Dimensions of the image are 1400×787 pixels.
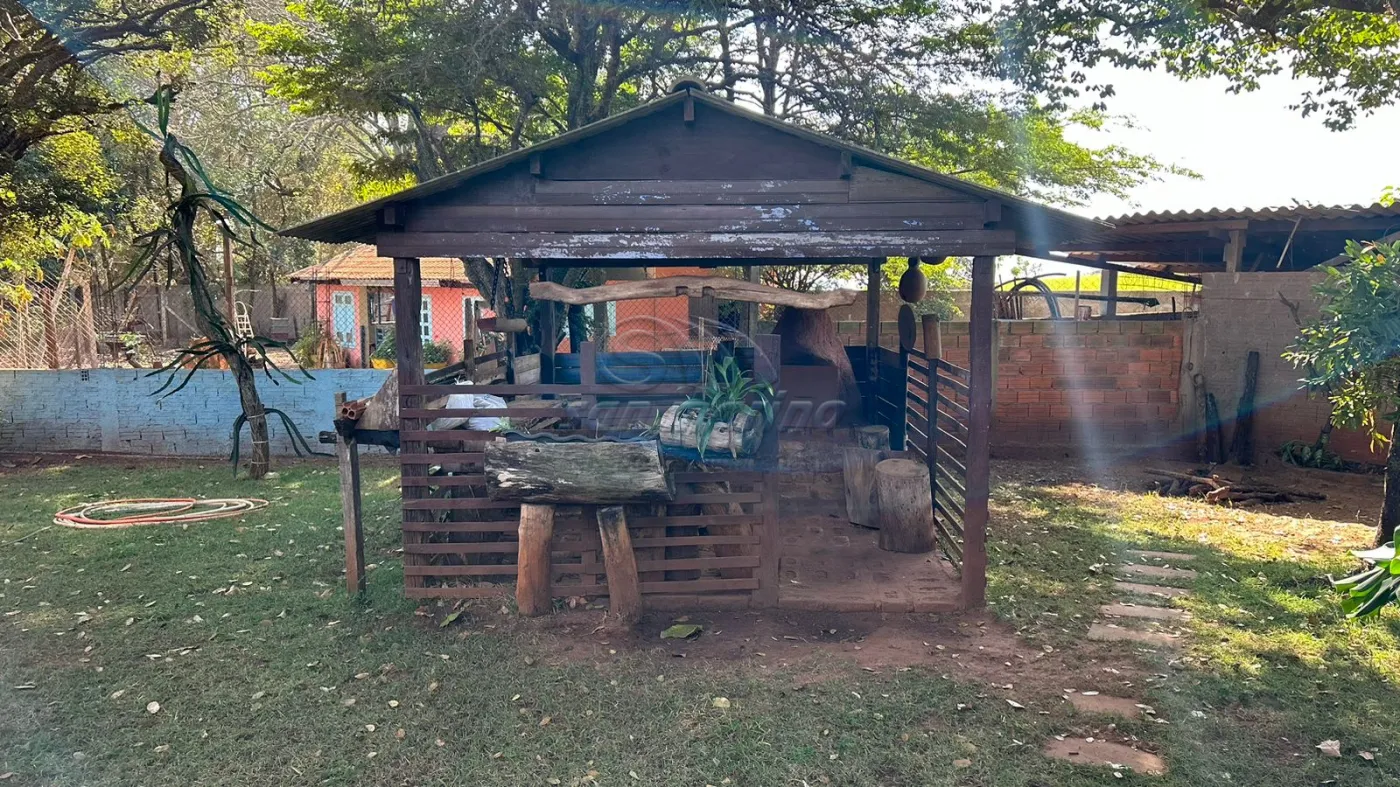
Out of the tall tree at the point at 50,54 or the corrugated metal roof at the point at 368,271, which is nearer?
the tall tree at the point at 50,54

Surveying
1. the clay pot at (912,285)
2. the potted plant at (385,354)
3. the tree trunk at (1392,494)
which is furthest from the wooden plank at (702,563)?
the potted plant at (385,354)

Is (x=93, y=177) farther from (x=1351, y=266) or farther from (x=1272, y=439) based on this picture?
(x=1272, y=439)

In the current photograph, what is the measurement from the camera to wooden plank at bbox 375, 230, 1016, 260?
5254 mm

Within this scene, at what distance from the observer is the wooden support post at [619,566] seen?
5.27 metres

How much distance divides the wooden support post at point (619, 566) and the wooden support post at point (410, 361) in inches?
49.4

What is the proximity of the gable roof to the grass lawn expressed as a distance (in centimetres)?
244

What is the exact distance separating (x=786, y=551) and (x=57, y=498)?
24.7 ft

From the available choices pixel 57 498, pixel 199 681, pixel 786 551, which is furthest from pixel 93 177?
pixel 786 551

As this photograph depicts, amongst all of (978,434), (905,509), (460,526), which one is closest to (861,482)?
(905,509)

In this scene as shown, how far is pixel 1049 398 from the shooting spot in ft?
34.2

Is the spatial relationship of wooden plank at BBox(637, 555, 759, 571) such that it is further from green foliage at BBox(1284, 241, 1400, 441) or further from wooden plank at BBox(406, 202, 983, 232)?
green foliage at BBox(1284, 241, 1400, 441)

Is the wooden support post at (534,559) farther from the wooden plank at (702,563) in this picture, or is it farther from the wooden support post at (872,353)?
the wooden support post at (872,353)

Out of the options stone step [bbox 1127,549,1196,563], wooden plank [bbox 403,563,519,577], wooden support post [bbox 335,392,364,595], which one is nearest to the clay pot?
stone step [bbox 1127,549,1196,563]

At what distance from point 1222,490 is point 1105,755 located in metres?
5.73
